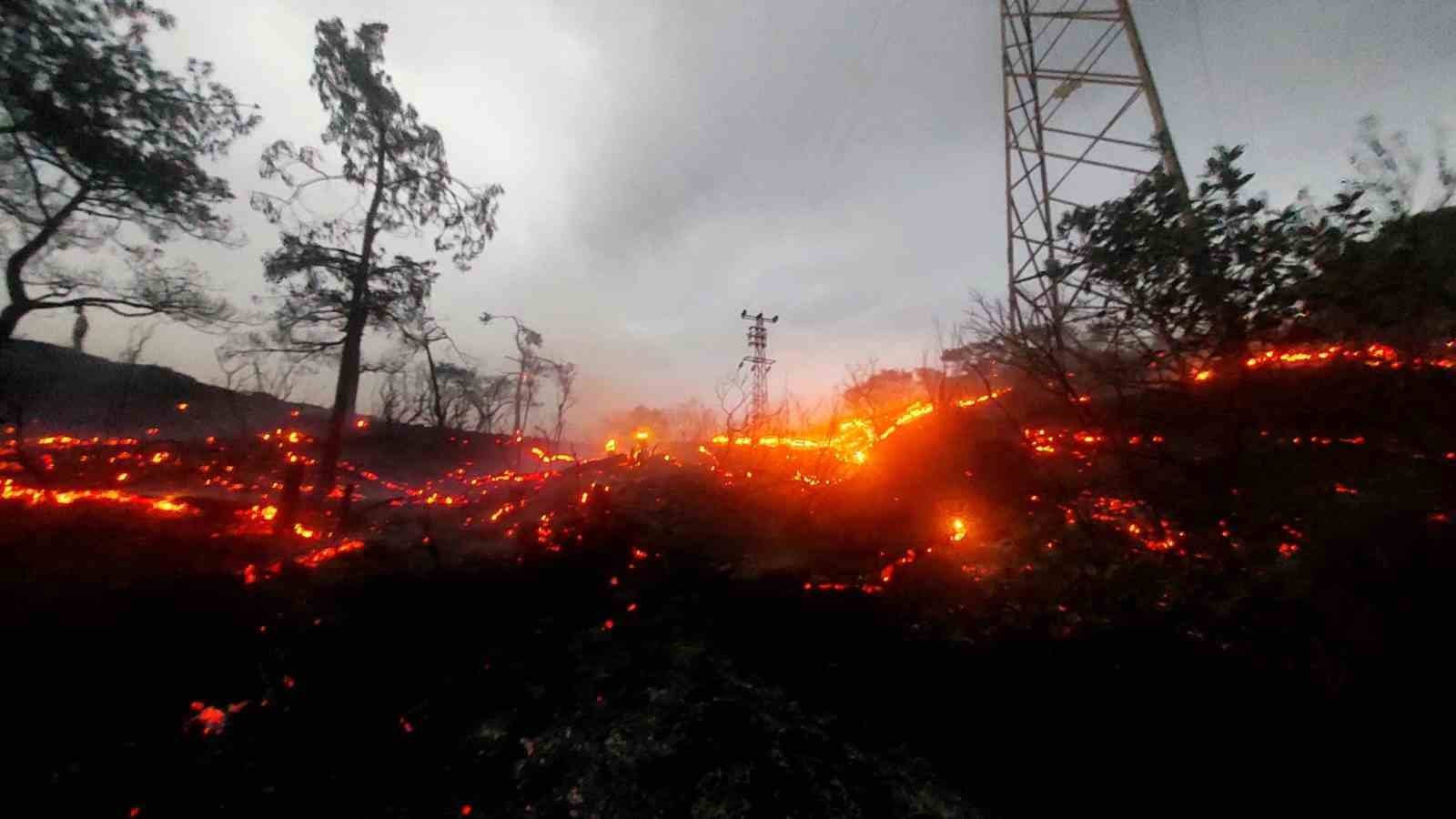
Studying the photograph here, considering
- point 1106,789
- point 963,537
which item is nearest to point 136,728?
point 1106,789

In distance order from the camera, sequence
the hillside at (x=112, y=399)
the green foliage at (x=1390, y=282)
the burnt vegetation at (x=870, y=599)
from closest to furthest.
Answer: the burnt vegetation at (x=870, y=599) → the green foliage at (x=1390, y=282) → the hillside at (x=112, y=399)

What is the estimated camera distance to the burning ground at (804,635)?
415 centimetres

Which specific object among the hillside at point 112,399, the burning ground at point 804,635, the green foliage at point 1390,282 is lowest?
the burning ground at point 804,635

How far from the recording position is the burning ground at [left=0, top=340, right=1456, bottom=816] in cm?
415

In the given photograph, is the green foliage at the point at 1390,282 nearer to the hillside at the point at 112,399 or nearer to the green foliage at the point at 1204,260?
the green foliage at the point at 1204,260

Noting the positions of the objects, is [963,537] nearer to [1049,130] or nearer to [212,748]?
[212,748]

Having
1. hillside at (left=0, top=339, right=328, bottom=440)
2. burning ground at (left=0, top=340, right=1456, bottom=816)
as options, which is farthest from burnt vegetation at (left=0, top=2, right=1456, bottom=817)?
hillside at (left=0, top=339, right=328, bottom=440)

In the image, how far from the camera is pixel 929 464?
12516 mm

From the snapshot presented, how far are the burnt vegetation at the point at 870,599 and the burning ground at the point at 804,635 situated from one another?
42mm

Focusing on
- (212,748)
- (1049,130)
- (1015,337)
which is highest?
(1049,130)

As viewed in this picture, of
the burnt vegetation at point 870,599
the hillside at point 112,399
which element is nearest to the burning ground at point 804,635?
the burnt vegetation at point 870,599

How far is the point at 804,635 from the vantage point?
634cm

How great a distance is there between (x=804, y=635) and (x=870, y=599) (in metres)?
1.31

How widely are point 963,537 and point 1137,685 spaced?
11.7ft
